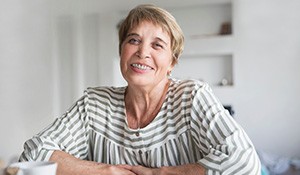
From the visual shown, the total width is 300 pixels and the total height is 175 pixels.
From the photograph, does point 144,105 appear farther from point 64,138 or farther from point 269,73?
point 269,73

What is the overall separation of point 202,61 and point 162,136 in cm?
287

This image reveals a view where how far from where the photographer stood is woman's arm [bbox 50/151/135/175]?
4.03ft

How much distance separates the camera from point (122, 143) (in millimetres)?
1368

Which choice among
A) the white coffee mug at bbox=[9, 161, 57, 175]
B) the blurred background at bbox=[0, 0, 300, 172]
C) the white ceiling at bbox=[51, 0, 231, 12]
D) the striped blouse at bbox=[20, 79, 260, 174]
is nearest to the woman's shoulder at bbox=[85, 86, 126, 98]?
the striped blouse at bbox=[20, 79, 260, 174]

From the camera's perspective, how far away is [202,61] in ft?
13.5

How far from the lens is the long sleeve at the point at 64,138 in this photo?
4.22 ft

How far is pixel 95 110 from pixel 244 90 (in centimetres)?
259

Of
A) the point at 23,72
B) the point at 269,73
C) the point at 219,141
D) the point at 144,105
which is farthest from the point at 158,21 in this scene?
the point at 23,72

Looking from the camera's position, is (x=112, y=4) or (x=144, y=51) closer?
(x=144, y=51)

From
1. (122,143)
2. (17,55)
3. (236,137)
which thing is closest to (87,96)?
(122,143)

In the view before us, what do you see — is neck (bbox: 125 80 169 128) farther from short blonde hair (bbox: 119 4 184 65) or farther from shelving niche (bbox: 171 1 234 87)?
shelving niche (bbox: 171 1 234 87)

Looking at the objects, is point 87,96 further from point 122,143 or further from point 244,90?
point 244,90

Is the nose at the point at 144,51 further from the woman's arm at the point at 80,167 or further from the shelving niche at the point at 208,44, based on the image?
the shelving niche at the point at 208,44

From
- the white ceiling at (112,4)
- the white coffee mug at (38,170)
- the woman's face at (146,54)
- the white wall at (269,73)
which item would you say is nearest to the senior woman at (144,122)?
the woman's face at (146,54)
